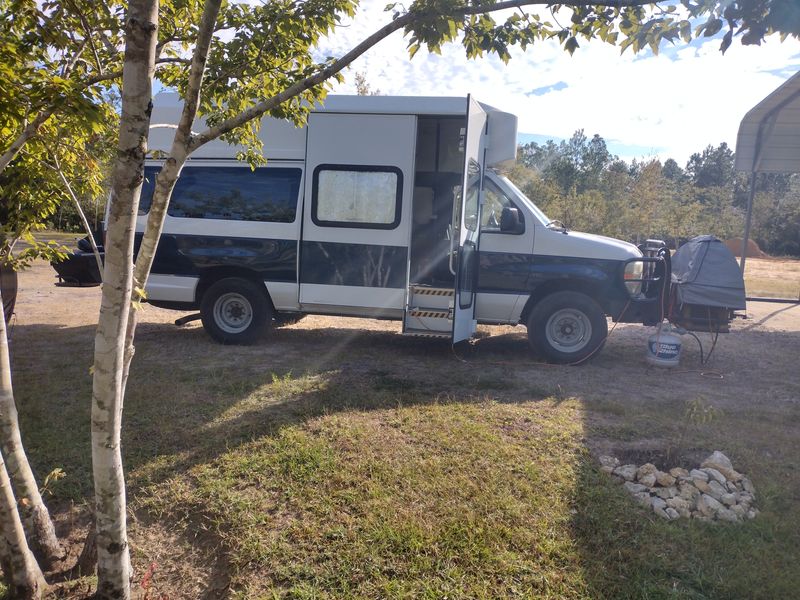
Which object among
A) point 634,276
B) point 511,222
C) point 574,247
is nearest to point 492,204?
point 511,222

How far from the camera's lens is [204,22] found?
7.09ft

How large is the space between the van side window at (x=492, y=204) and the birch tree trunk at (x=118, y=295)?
16.8 ft

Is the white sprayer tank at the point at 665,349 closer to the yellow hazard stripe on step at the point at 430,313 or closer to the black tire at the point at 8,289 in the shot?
the yellow hazard stripe on step at the point at 430,313

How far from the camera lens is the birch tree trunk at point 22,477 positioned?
2527 millimetres

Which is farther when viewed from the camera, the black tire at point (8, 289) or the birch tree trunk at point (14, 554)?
the black tire at point (8, 289)

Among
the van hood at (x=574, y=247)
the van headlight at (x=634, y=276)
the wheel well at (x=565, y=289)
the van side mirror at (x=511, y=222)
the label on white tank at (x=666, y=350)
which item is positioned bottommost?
the label on white tank at (x=666, y=350)

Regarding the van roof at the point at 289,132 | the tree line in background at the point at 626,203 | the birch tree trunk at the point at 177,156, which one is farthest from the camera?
the tree line in background at the point at 626,203

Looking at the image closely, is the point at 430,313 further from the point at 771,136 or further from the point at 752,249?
the point at 752,249

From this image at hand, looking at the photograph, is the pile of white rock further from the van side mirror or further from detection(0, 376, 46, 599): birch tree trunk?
detection(0, 376, 46, 599): birch tree trunk

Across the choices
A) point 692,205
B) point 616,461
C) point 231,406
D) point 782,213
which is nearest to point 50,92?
point 231,406

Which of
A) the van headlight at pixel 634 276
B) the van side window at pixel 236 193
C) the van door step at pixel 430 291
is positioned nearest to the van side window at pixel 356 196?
the van side window at pixel 236 193

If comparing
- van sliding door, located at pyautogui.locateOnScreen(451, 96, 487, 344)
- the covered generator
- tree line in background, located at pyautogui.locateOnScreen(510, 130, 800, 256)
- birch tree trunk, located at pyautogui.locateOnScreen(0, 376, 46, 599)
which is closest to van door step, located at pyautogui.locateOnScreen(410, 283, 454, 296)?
van sliding door, located at pyautogui.locateOnScreen(451, 96, 487, 344)

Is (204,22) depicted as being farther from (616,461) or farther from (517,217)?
(517,217)

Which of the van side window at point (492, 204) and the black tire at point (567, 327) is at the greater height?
the van side window at point (492, 204)
